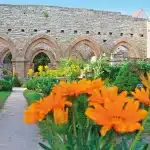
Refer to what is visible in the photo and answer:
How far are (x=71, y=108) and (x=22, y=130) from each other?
7.20 m

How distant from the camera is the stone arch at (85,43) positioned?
3488 centimetres

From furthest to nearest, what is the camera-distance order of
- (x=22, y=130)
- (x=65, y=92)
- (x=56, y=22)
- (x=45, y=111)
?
(x=56, y=22), (x=22, y=130), (x=65, y=92), (x=45, y=111)

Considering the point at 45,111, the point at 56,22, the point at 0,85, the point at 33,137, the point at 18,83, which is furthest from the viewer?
the point at 56,22

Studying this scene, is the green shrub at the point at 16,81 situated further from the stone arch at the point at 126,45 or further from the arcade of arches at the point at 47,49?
the stone arch at the point at 126,45

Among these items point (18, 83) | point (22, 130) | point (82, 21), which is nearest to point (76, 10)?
point (82, 21)

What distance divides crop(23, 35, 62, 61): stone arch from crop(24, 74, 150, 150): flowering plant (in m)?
32.3

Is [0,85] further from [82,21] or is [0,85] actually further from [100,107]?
[100,107]

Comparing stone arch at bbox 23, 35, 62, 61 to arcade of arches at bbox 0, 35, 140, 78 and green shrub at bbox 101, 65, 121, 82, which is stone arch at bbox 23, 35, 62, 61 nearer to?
arcade of arches at bbox 0, 35, 140, 78

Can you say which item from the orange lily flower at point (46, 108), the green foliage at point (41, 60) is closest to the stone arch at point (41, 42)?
the green foliage at point (41, 60)

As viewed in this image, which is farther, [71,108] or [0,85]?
[0,85]

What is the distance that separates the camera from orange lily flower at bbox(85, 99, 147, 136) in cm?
162

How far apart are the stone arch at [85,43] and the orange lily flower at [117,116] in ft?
109

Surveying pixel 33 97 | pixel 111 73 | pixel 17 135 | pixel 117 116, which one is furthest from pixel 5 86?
pixel 117 116

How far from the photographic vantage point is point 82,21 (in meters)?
36.1
